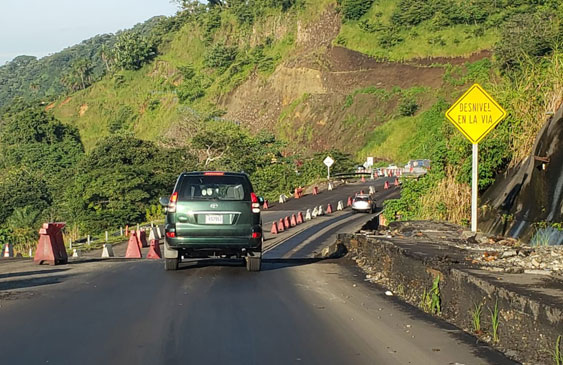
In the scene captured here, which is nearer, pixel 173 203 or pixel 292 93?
pixel 173 203

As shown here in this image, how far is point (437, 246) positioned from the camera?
13.5 m

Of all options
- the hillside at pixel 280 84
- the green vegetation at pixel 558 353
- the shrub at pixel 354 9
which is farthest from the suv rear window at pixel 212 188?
the shrub at pixel 354 9

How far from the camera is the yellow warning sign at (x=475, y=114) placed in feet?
52.5

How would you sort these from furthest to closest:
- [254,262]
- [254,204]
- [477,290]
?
1. [254,262]
2. [254,204]
3. [477,290]

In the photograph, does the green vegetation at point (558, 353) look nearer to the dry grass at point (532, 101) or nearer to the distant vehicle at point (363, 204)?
the dry grass at point (532, 101)

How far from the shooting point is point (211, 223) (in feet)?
45.6

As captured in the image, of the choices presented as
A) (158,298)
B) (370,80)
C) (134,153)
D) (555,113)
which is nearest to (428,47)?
(370,80)

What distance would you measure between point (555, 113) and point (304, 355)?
37.3ft

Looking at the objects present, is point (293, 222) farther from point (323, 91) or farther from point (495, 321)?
point (323, 91)

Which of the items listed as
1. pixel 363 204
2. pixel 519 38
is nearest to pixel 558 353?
pixel 363 204

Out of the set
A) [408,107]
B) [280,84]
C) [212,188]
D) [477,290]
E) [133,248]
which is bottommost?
[133,248]

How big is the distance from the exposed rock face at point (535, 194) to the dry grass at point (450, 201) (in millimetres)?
2439

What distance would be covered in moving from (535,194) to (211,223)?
6749mm

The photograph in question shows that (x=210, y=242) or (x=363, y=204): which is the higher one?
(x=210, y=242)
